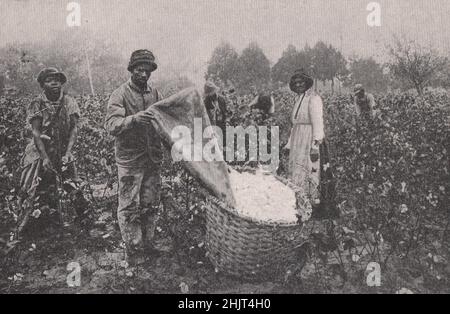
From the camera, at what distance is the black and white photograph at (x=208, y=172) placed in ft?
11.1

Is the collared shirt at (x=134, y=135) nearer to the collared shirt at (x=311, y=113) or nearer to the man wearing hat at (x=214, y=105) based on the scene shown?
the man wearing hat at (x=214, y=105)

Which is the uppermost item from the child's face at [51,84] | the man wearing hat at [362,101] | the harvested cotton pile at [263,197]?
the man wearing hat at [362,101]

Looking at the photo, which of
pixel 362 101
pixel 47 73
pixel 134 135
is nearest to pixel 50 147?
pixel 47 73

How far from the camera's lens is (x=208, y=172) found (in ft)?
11.1

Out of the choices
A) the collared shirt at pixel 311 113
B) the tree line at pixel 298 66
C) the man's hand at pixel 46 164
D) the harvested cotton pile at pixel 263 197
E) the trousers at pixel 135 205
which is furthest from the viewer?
the tree line at pixel 298 66

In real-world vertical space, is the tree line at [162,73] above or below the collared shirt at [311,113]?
above

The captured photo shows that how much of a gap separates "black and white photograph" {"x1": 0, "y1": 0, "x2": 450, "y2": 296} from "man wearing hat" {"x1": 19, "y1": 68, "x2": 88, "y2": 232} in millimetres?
14

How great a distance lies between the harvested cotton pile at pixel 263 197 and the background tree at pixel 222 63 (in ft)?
8.36

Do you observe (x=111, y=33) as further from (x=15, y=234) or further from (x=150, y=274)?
(x=150, y=274)

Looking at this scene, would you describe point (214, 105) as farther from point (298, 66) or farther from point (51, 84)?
point (298, 66)

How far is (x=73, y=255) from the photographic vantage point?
12.8 feet

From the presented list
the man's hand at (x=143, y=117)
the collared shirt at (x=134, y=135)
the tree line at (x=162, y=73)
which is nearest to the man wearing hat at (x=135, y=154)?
the collared shirt at (x=134, y=135)

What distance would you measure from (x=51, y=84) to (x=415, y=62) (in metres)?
6.33
